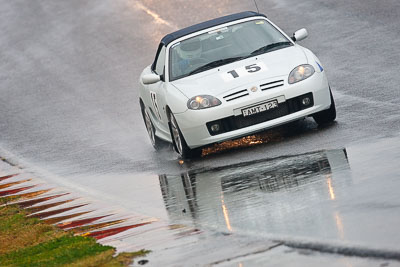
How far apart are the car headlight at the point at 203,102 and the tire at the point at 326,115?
1.24 metres

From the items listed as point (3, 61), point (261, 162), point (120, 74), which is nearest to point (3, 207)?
point (261, 162)

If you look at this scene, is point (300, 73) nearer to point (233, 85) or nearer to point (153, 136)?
point (233, 85)

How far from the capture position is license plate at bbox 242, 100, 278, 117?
12062 mm

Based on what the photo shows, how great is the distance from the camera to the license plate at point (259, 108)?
12062 mm

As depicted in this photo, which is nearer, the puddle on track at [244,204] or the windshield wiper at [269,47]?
the puddle on track at [244,204]

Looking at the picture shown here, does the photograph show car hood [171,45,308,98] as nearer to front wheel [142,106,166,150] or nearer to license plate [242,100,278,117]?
license plate [242,100,278,117]

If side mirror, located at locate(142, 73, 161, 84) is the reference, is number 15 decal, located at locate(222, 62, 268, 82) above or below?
above

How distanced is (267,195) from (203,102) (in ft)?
11.5

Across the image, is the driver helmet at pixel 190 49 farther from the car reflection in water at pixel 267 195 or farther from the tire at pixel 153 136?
the car reflection in water at pixel 267 195

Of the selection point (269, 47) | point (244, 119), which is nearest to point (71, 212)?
point (244, 119)

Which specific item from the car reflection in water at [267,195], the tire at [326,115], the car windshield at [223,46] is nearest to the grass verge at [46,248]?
the car reflection in water at [267,195]

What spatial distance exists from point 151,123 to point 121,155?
621 millimetres

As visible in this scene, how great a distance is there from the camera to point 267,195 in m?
8.84

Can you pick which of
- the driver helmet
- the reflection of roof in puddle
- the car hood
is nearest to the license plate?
the car hood
